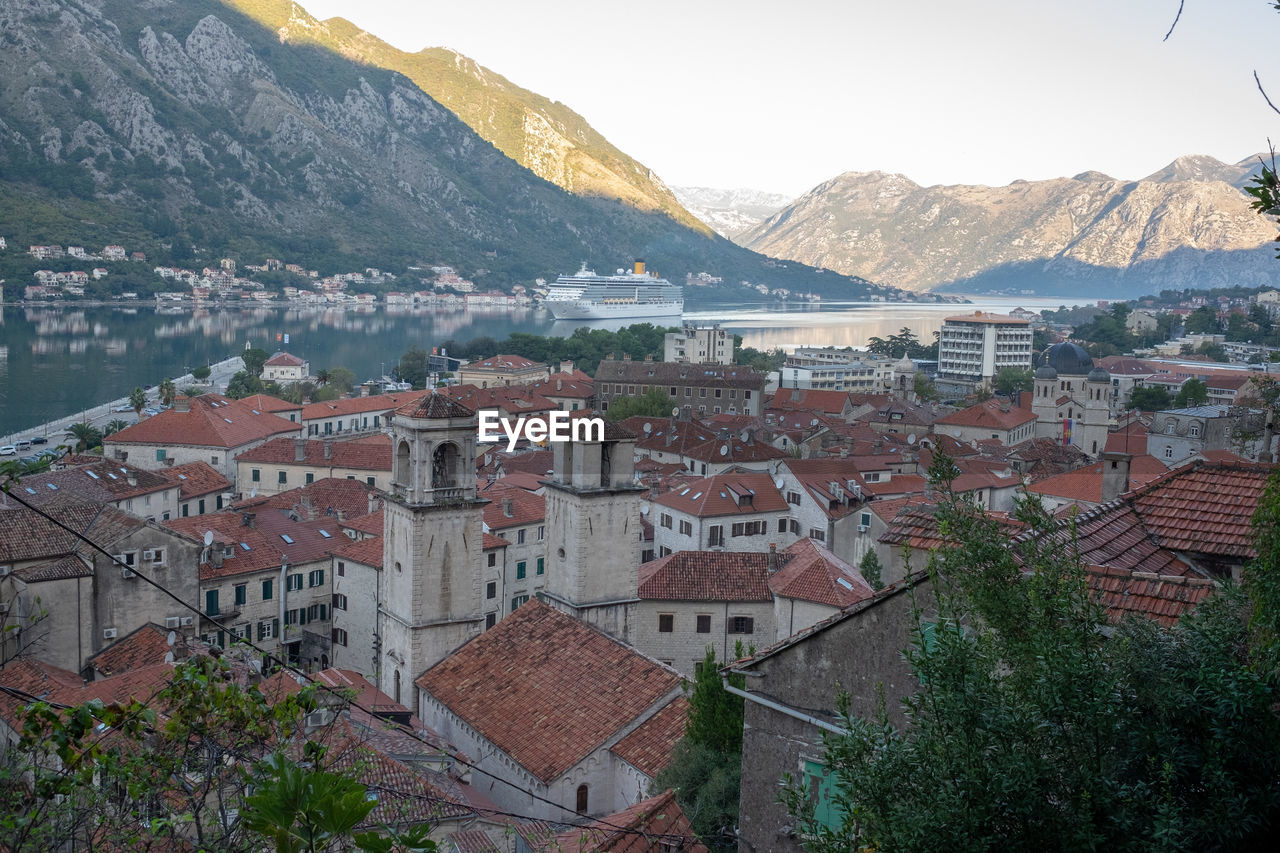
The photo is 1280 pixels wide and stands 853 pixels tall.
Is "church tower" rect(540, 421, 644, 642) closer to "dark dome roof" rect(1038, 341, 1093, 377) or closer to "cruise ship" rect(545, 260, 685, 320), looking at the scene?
"dark dome roof" rect(1038, 341, 1093, 377)

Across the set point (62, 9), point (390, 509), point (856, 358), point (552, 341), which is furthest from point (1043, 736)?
point (62, 9)

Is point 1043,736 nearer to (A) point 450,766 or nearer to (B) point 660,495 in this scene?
(A) point 450,766

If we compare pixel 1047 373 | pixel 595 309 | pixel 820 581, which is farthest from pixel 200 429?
pixel 595 309

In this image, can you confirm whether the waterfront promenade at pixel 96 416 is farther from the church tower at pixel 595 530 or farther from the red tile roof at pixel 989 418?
the red tile roof at pixel 989 418

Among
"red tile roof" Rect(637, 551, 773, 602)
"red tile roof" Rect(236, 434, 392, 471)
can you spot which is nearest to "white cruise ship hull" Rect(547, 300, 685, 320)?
"red tile roof" Rect(236, 434, 392, 471)

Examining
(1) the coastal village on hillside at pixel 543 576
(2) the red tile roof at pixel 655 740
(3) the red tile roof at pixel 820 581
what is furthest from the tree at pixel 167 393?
(2) the red tile roof at pixel 655 740
